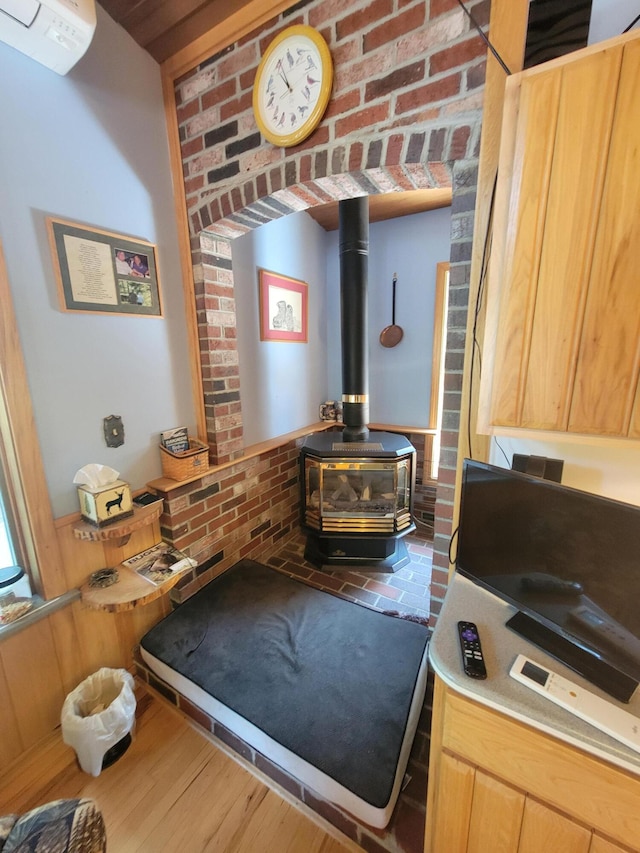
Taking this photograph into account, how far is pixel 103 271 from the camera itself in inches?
56.1

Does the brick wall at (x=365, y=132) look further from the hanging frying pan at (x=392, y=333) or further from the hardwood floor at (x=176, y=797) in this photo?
the hanging frying pan at (x=392, y=333)

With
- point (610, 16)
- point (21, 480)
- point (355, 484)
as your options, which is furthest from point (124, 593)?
point (610, 16)

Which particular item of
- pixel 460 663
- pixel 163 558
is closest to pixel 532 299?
pixel 460 663

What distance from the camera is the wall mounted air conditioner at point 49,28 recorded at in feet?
3.38

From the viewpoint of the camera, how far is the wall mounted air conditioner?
3.38 feet

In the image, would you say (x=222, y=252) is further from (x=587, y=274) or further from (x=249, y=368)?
(x=587, y=274)

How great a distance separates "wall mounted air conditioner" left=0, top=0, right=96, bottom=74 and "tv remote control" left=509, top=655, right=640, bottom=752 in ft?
7.38

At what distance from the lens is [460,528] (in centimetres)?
106

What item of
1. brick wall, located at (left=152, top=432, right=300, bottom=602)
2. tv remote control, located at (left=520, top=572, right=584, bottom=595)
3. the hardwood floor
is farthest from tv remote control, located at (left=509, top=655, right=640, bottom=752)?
brick wall, located at (left=152, top=432, right=300, bottom=602)

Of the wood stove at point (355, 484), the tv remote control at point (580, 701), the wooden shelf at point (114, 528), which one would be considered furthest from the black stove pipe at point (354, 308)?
the tv remote control at point (580, 701)

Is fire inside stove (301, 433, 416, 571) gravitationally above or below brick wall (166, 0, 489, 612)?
below

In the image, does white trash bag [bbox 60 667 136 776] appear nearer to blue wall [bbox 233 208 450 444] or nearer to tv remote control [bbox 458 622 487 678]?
tv remote control [bbox 458 622 487 678]

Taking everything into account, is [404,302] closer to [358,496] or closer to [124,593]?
[358,496]

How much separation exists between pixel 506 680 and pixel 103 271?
6.30 feet
